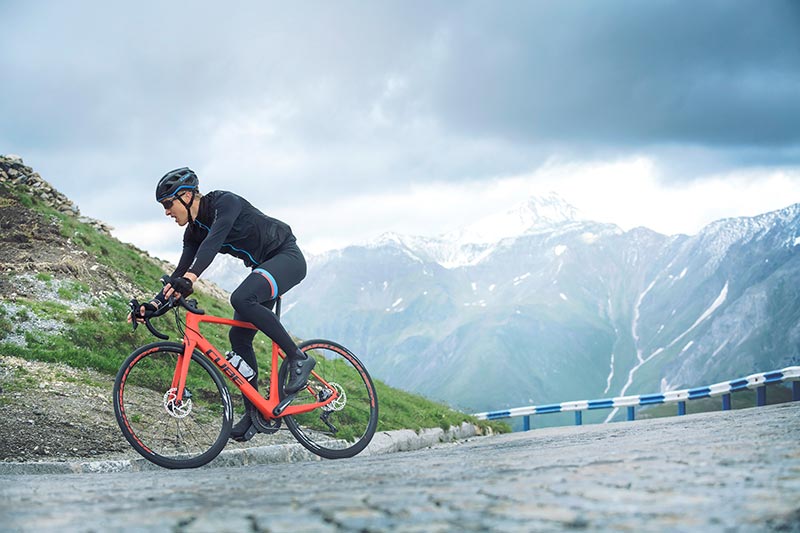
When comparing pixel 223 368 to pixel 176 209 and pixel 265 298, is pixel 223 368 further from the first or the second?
pixel 176 209

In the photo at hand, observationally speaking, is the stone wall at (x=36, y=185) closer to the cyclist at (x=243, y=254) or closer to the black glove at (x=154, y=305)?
the cyclist at (x=243, y=254)

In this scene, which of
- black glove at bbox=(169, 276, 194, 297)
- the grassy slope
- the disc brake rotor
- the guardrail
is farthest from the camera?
the guardrail

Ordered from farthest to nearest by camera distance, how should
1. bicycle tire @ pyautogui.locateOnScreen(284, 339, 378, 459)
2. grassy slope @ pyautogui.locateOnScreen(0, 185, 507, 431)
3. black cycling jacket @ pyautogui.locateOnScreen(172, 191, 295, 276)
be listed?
1. grassy slope @ pyautogui.locateOnScreen(0, 185, 507, 431)
2. bicycle tire @ pyautogui.locateOnScreen(284, 339, 378, 459)
3. black cycling jacket @ pyautogui.locateOnScreen(172, 191, 295, 276)

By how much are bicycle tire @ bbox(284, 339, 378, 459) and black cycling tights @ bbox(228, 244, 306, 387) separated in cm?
51

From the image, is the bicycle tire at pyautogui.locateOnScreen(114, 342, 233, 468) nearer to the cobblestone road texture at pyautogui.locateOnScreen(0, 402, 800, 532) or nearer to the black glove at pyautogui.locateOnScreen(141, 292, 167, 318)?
the black glove at pyautogui.locateOnScreen(141, 292, 167, 318)

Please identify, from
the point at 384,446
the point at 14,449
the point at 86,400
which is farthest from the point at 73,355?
the point at 384,446

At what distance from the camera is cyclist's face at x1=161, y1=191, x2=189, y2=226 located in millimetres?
7363

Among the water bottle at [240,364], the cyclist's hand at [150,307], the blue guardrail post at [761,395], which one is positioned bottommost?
the blue guardrail post at [761,395]

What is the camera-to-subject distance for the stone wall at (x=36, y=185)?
23.2 m

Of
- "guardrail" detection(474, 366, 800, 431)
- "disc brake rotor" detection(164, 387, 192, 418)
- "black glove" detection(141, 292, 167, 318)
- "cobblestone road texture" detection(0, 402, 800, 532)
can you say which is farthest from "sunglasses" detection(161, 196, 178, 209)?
"guardrail" detection(474, 366, 800, 431)

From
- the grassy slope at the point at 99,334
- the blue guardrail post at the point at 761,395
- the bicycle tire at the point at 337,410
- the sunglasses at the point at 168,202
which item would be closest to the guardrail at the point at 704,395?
the blue guardrail post at the point at 761,395

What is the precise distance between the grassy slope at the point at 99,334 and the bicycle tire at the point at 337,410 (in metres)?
1.11

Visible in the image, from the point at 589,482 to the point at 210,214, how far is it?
505cm

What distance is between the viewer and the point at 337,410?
26.7 feet
